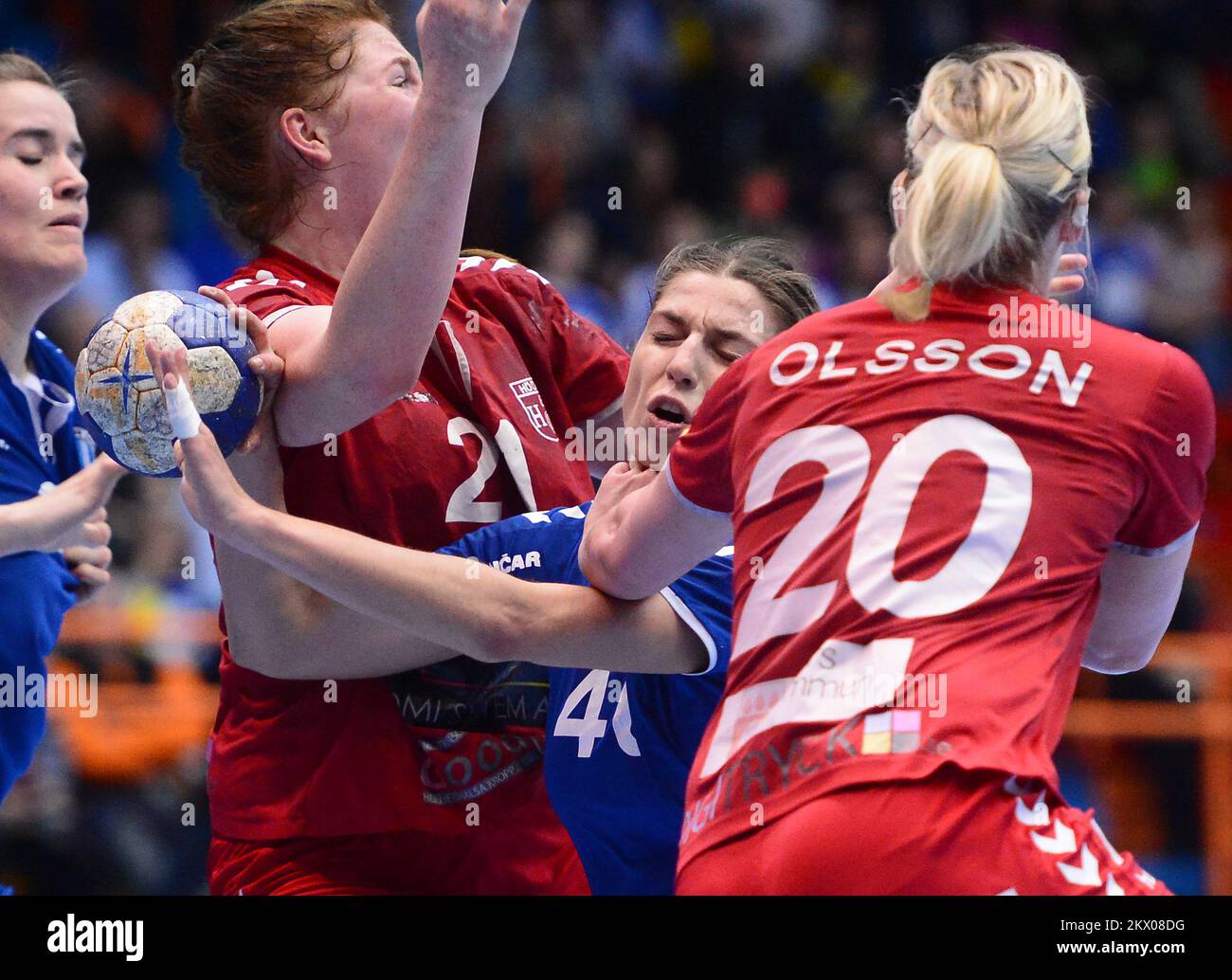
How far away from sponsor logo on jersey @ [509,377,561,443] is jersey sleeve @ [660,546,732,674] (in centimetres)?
45

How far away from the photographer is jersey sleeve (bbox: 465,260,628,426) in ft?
10.8

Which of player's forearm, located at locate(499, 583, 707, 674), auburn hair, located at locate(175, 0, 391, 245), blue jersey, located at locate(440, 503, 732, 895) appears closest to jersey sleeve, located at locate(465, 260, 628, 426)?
auburn hair, located at locate(175, 0, 391, 245)

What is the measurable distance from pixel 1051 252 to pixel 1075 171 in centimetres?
11

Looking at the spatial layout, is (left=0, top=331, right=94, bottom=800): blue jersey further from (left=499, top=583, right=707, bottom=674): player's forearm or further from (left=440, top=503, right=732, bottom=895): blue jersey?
(left=499, top=583, right=707, bottom=674): player's forearm

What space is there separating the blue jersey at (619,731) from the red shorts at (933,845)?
0.70 metres

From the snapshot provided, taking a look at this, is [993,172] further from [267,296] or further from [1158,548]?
[267,296]

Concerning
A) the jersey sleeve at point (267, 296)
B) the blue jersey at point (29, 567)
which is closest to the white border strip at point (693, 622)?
the jersey sleeve at point (267, 296)

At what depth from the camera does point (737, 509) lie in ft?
7.31

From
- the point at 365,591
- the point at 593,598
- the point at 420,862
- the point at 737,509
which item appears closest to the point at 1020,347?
the point at 737,509

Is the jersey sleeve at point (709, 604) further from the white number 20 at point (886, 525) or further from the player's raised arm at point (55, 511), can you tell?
the player's raised arm at point (55, 511)

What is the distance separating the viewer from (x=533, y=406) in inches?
121

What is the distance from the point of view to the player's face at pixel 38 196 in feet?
12.6

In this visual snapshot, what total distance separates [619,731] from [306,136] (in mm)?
1210

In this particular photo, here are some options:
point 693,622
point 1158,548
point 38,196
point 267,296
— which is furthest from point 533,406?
point 38,196
